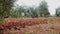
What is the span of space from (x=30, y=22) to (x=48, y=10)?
26.4 feet

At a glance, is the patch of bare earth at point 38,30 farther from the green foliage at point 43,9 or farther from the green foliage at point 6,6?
the green foliage at point 43,9

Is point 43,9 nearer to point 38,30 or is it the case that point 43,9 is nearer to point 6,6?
point 38,30

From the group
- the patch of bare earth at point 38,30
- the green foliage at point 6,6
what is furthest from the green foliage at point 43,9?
the green foliage at point 6,6

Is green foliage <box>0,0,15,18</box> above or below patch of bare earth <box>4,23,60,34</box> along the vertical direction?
above

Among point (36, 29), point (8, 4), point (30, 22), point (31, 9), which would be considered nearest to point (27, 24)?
point (30, 22)

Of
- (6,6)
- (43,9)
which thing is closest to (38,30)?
(6,6)

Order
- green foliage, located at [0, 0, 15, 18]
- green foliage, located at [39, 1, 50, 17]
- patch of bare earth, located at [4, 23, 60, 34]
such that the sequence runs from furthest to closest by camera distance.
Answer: green foliage, located at [39, 1, 50, 17], patch of bare earth, located at [4, 23, 60, 34], green foliage, located at [0, 0, 15, 18]

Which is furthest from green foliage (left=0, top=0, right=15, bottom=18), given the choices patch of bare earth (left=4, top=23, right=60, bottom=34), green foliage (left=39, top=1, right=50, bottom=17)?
green foliage (left=39, top=1, right=50, bottom=17)

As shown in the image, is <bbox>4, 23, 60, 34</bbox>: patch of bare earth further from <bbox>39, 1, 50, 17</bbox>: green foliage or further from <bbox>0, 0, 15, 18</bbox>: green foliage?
<bbox>39, 1, 50, 17</bbox>: green foliage

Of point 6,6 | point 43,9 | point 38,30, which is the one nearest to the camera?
point 6,6

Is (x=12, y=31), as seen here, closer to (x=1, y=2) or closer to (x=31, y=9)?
(x=1, y=2)

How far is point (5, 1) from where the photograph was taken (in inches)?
395

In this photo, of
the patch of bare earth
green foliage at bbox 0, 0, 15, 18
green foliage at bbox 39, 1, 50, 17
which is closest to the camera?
green foliage at bbox 0, 0, 15, 18

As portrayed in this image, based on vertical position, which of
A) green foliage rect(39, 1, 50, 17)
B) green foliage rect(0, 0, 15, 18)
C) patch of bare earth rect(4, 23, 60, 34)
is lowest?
patch of bare earth rect(4, 23, 60, 34)
